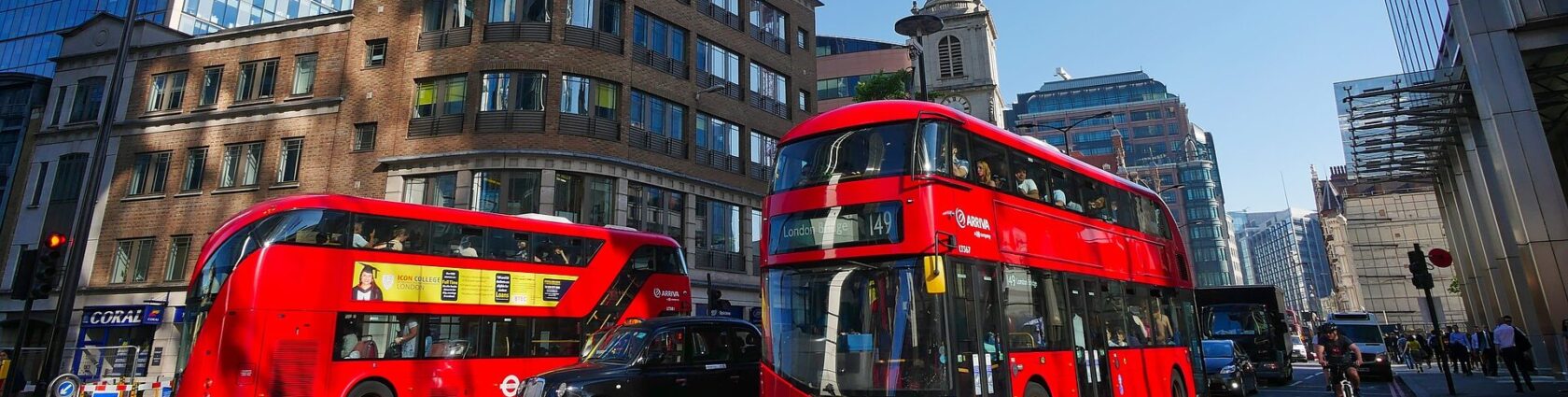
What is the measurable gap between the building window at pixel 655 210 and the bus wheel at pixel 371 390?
12.1m

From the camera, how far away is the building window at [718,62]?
3048cm

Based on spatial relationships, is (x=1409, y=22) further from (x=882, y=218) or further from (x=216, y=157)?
(x=216, y=157)

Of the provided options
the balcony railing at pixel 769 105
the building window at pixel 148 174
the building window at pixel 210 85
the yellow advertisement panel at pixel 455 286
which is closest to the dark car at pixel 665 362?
the yellow advertisement panel at pixel 455 286

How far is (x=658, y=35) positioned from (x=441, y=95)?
25.7 feet

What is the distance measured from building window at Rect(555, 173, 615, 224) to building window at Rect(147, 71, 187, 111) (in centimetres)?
1684

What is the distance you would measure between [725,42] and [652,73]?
15.5 ft

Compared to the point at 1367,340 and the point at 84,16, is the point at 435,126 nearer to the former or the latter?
the point at 1367,340

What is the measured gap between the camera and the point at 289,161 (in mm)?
27359

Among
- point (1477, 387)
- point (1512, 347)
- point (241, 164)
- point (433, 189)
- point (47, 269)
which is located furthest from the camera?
point (241, 164)

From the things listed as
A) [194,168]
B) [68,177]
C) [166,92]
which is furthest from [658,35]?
[68,177]

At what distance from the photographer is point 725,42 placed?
1243 inches

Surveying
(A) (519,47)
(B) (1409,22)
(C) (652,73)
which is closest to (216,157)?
(A) (519,47)

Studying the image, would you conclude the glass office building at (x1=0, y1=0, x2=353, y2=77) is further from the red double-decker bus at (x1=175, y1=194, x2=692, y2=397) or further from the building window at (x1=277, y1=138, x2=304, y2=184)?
the red double-decker bus at (x1=175, y1=194, x2=692, y2=397)

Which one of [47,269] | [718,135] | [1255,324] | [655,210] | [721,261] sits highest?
[718,135]
